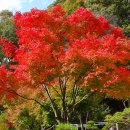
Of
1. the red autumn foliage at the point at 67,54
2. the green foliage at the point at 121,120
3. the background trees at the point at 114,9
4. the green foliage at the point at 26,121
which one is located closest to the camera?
the red autumn foliage at the point at 67,54

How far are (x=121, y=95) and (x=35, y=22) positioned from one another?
432 centimetres

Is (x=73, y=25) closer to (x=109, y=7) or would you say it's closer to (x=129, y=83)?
(x=129, y=83)

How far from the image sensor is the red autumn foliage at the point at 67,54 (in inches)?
479

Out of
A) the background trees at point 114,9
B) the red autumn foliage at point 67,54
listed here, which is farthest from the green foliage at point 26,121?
the background trees at point 114,9

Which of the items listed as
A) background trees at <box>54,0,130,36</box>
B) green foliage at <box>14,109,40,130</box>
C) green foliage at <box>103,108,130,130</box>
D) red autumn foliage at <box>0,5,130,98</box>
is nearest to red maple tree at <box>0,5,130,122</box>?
red autumn foliage at <box>0,5,130,98</box>

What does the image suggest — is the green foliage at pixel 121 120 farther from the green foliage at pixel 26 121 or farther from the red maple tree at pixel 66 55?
the green foliage at pixel 26 121

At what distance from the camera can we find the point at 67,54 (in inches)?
477

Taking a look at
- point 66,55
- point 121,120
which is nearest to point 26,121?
point 121,120

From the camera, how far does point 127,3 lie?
102 ft

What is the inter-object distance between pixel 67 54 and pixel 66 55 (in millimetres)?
48

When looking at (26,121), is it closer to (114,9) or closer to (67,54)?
(67,54)

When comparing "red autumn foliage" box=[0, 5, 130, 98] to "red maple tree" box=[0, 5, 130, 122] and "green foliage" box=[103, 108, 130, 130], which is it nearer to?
"red maple tree" box=[0, 5, 130, 122]

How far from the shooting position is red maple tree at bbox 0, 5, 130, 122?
39.9 ft

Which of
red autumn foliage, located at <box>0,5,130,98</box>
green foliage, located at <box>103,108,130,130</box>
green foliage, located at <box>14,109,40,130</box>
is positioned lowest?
green foliage, located at <box>103,108,130,130</box>
